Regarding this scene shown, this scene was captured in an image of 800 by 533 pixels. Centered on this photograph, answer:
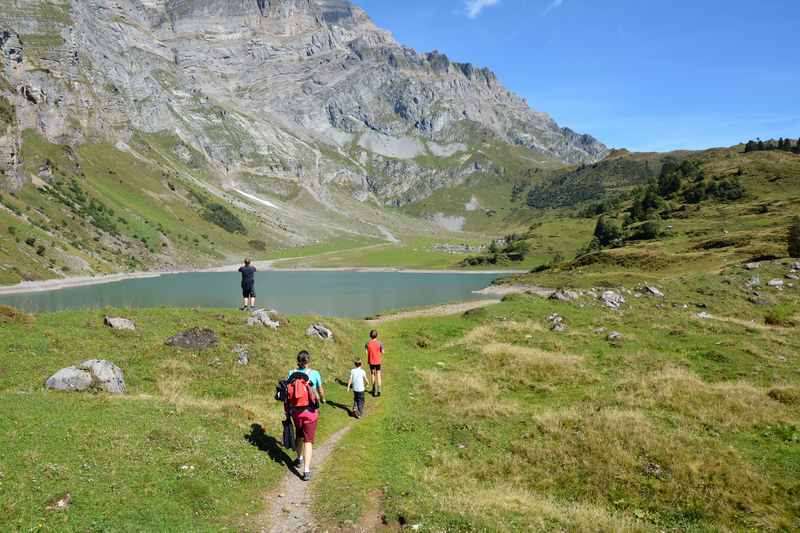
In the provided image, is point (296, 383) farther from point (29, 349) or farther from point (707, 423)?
point (707, 423)

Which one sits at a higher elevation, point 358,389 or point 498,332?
point 358,389

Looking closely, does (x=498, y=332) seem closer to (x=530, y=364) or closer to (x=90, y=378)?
(x=530, y=364)

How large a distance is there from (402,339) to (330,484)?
2896cm

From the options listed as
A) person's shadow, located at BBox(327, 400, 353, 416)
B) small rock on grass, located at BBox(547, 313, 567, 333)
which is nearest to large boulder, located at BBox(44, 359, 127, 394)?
person's shadow, located at BBox(327, 400, 353, 416)

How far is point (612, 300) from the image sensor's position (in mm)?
53031

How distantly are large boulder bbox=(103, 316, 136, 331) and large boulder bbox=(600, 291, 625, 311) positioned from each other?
45214 millimetres

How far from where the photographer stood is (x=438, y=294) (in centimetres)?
11406

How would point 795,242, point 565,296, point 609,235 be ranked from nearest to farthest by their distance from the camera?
point 565,296
point 795,242
point 609,235

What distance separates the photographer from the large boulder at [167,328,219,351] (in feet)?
86.5

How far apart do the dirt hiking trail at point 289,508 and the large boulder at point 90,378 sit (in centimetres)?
958

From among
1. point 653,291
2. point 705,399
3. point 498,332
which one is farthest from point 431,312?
point 705,399

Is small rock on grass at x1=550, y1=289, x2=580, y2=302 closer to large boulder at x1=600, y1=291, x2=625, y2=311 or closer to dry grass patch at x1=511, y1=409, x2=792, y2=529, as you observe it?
large boulder at x1=600, y1=291, x2=625, y2=311

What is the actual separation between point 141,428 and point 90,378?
5.71 meters

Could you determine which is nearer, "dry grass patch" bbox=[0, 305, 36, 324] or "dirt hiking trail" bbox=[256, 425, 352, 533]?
"dirt hiking trail" bbox=[256, 425, 352, 533]
